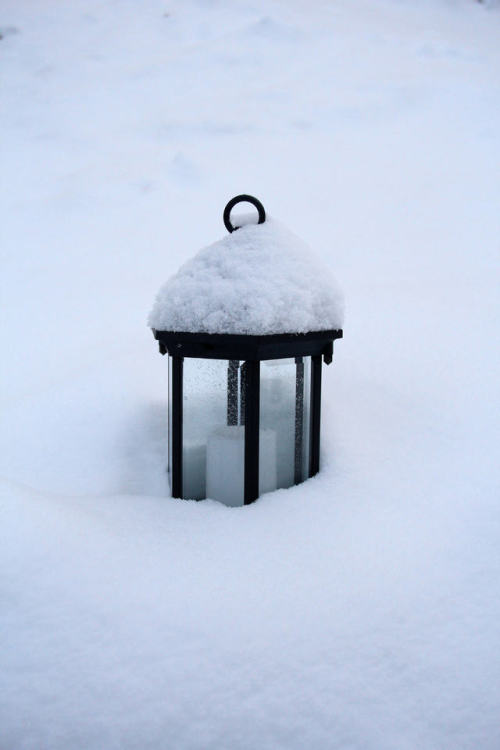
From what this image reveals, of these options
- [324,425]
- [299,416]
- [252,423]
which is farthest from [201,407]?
[324,425]

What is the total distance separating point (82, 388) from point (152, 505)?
110 cm

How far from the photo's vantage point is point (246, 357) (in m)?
1.86

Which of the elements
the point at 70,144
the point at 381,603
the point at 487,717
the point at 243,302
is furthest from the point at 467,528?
the point at 70,144

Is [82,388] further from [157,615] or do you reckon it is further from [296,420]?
[157,615]

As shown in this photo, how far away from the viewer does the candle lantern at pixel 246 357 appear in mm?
1871

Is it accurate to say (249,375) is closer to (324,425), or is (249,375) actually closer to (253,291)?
(253,291)

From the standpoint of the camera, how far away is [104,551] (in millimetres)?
1694

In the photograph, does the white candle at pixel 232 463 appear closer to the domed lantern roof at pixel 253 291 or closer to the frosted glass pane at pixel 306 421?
the frosted glass pane at pixel 306 421

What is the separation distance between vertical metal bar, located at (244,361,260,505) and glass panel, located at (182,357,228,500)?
5.1 inches

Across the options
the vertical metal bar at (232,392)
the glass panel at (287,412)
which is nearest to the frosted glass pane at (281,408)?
the glass panel at (287,412)

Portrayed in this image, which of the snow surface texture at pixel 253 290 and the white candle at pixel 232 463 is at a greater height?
the snow surface texture at pixel 253 290

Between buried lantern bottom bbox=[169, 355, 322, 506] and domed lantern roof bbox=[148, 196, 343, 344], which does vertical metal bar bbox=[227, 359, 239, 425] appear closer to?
buried lantern bottom bbox=[169, 355, 322, 506]

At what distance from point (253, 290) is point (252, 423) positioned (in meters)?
0.44

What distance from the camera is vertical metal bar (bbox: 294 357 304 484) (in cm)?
206
